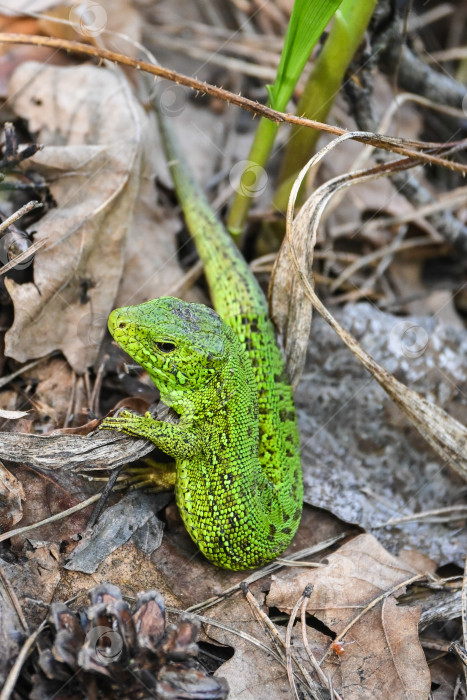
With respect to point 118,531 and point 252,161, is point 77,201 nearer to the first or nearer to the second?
point 252,161

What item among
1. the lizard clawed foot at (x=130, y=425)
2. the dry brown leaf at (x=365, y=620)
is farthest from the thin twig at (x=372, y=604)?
the lizard clawed foot at (x=130, y=425)

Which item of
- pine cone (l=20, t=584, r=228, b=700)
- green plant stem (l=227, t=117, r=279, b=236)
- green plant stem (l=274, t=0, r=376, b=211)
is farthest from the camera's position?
green plant stem (l=227, t=117, r=279, b=236)

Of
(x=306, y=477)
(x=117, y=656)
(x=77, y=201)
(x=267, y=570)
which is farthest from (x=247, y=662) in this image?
(x=77, y=201)

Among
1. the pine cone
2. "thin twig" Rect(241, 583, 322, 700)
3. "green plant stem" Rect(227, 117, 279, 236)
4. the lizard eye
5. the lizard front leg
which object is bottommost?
"thin twig" Rect(241, 583, 322, 700)

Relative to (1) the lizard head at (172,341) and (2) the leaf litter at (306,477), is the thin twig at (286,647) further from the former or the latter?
(1) the lizard head at (172,341)

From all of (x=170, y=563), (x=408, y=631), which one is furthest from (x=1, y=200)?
(x=408, y=631)

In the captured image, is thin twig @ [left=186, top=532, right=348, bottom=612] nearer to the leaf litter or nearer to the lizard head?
the leaf litter

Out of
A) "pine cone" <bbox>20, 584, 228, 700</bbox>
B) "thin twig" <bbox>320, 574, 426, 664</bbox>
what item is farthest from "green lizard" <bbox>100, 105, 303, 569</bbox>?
"pine cone" <bbox>20, 584, 228, 700</bbox>
